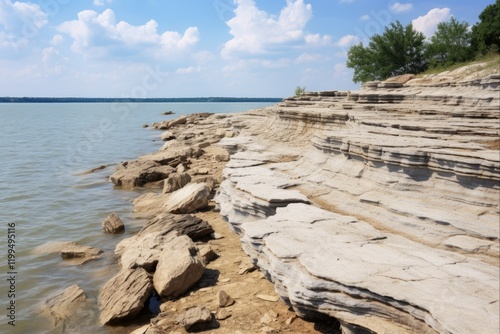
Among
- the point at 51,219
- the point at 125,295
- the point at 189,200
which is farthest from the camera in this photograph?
the point at 51,219

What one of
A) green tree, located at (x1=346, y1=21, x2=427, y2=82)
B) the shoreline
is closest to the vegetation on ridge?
green tree, located at (x1=346, y1=21, x2=427, y2=82)

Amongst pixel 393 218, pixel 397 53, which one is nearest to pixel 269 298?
pixel 393 218

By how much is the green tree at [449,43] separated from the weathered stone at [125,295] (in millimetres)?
38178

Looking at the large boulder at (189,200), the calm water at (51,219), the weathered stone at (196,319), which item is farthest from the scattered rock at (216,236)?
the weathered stone at (196,319)

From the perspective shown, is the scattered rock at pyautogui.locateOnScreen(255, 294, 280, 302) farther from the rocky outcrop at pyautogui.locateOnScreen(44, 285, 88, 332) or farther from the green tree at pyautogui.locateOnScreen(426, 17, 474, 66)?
the green tree at pyautogui.locateOnScreen(426, 17, 474, 66)

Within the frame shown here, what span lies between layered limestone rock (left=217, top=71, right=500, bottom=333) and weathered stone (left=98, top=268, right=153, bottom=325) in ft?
7.62

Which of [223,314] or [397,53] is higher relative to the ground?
[397,53]

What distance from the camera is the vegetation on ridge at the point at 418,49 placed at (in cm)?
3419

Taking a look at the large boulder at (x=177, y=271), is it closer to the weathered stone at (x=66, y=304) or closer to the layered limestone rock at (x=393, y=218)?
the layered limestone rock at (x=393, y=218)

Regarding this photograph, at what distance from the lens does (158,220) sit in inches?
432

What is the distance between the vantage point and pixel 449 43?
3928 cm

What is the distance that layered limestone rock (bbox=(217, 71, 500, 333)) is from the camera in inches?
189

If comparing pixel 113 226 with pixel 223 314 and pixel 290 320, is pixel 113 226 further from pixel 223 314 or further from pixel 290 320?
pixel 290 320

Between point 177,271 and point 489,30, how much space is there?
1458 inches
